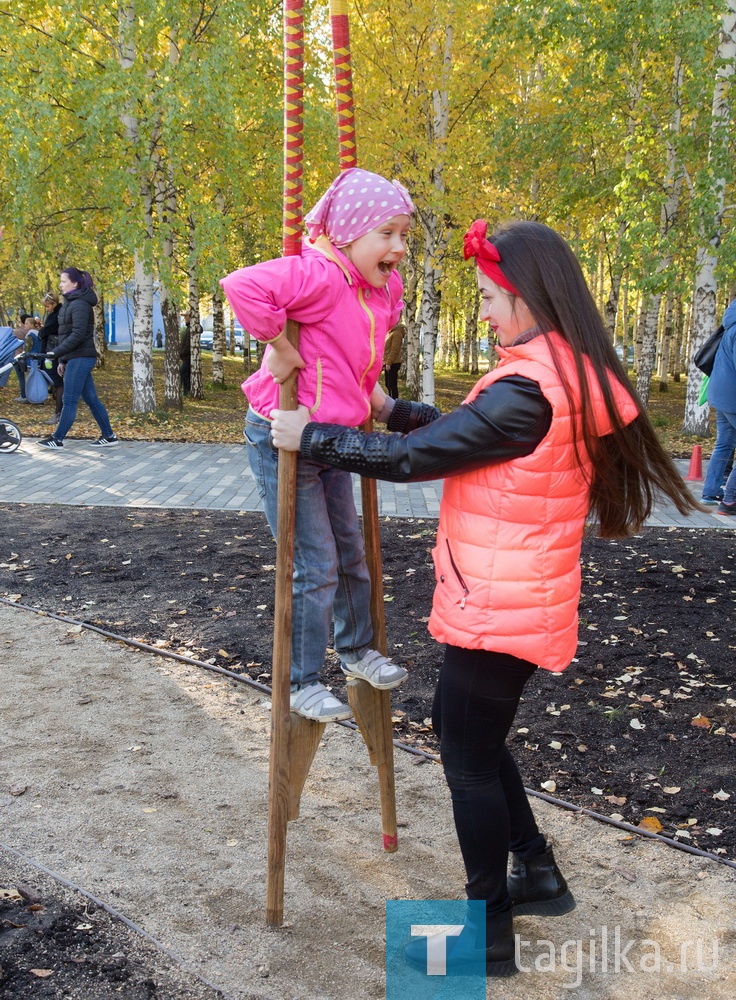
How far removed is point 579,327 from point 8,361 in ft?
33.5

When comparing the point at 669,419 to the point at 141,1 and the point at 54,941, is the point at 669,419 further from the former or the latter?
the point at 54,941

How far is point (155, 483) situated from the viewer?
35.1 feet

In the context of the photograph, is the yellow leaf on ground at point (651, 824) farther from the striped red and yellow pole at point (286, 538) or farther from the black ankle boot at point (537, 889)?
the striped red and yellow pole at point (286, 538)

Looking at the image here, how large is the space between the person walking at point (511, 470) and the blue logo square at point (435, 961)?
296mm

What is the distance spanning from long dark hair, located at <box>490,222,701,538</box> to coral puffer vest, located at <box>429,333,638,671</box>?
0.03m

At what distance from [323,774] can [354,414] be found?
1.84 m

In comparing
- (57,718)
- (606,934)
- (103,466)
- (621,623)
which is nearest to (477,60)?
(103,466)

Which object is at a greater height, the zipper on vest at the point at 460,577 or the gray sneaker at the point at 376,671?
the zipper on vest at the point at 460,577

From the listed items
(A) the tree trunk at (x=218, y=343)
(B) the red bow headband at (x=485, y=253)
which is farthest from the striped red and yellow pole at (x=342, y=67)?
(A) the tree trunk at (x=218, y=343)

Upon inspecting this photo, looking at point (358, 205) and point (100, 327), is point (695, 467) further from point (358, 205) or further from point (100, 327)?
point (100, 327)

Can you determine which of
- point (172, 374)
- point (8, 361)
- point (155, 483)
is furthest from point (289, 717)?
point (172, 374)

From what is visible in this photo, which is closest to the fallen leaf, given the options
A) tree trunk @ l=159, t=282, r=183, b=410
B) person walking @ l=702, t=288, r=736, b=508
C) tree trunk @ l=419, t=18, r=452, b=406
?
person walking @ l=702, t=288, r=736, b=508

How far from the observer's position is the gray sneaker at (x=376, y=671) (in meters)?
3.09

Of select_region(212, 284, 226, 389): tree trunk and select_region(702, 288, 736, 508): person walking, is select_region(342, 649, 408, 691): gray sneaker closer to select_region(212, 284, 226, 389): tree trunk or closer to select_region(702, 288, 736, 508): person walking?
select_region(702, 288, 736, 508): person walking
